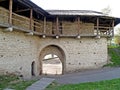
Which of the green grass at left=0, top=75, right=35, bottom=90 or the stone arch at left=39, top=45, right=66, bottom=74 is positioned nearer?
the green grass at left=0, top=75, right=35, bottom=90

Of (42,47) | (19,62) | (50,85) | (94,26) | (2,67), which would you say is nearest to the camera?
(50,85)

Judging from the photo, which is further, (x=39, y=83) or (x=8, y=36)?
(x=8, y=36)

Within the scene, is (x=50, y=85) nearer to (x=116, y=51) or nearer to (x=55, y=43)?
(x=55, y=43)

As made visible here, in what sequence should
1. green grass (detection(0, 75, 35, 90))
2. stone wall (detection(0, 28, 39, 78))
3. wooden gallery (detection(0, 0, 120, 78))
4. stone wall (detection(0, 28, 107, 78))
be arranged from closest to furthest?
green grass (detection(0, 75, 35, 90)), stone wall (detection(0, 28, 39, 78)), stone wall (detection(0, 28, 107, 78)), wooden gallery (detection(0, 0, 120, 78))

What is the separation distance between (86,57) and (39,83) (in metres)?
9.62

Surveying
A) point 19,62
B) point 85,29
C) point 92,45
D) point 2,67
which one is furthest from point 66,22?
point 2,67

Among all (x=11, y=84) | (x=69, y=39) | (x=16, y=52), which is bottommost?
(x=11, y=84)

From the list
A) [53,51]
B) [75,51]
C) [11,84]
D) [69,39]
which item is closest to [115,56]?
[75,51]

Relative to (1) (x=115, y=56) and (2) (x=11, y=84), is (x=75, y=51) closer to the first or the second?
(1) (x=115, y=56)

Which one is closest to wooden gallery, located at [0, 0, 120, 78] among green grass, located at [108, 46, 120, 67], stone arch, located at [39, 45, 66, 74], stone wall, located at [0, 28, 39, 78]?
stone arch, located at [39, 45, 66, 74]

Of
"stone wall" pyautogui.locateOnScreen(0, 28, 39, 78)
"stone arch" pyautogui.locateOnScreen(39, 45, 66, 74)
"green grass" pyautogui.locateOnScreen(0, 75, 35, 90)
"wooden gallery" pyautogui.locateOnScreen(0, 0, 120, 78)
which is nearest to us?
"green grass" pyautogui.locateOnScreen(0, 75, 35, 90)

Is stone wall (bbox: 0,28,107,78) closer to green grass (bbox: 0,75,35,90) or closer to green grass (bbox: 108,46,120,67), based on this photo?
green grass (bbox: 108,46,120,67)

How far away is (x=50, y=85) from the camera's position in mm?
10359

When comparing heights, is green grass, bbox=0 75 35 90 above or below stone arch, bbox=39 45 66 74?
below
